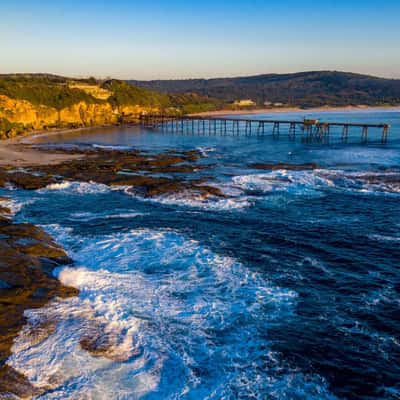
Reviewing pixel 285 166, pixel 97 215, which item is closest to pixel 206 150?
pixel 285 166

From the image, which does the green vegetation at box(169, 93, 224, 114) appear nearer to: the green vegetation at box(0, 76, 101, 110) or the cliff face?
the cliff face

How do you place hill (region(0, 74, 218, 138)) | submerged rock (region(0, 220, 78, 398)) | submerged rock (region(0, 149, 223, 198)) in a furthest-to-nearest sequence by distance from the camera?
hill (region(0, 74, 218, 138)) < submerged rock (region(0, 149, 223, 198)) < submerged rock (region(0, 220, 78, 398))

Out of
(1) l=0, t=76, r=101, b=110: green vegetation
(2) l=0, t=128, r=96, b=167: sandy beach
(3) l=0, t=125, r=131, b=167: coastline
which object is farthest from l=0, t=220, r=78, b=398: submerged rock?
(1) l=0, t=76, r=101, b=110: green vegetation

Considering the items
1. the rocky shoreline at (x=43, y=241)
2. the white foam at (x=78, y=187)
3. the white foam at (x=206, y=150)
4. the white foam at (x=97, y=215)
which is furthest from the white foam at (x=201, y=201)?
the white foam at (x=206, y=150)

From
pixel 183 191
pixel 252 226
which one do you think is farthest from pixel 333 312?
pixel 183 191

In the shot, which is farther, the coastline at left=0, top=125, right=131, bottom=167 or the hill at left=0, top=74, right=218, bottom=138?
the hill at left=0, top=74, right=218, bottom=138
